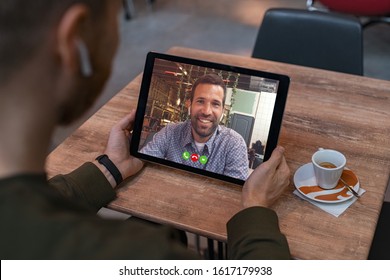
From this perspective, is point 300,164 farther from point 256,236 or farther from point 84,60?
point 84,60

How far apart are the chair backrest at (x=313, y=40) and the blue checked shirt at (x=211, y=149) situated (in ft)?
2.43

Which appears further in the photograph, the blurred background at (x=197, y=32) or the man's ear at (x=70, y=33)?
the blurred background at (x=197, y=32)

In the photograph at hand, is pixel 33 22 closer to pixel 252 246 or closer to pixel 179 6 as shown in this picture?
pixel 252 246

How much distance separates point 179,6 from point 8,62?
3.21m

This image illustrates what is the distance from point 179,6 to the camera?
364 centimetres

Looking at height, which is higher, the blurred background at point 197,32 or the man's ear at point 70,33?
the man's ear at point 70,33

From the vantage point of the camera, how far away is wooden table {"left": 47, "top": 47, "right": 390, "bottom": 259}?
981mm

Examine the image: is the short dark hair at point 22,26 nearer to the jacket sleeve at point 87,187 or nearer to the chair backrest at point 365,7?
the jacket sleeve at point 87,187

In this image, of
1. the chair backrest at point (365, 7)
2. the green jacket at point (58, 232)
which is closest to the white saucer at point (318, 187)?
the green jacket at point (58, 232)

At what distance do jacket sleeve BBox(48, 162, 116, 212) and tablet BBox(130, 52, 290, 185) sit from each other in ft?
0.38

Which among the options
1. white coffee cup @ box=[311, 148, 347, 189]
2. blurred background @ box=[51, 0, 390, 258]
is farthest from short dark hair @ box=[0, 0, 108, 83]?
blurred background @ box=[51, 0, 390, 258]

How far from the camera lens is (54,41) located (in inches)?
22.5

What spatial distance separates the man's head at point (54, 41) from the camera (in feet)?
1.83
